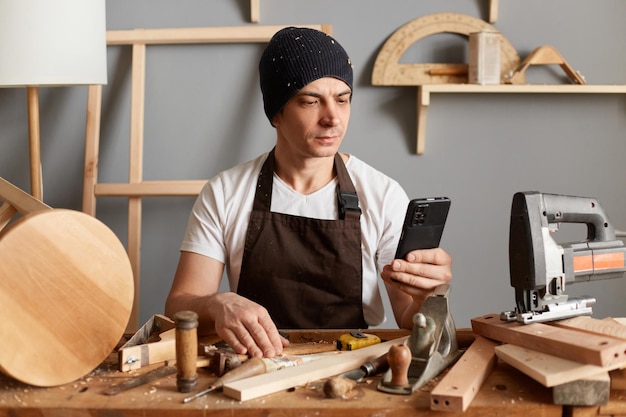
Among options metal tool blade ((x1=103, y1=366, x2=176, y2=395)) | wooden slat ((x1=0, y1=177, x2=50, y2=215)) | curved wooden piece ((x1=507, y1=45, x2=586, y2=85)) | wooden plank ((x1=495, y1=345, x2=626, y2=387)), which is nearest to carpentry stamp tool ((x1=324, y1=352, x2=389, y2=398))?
wooden plank ((x1=495, y1=345, x2=626, y2=387))

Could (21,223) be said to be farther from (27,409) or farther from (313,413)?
(313,413)

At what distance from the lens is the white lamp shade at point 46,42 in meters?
2.64

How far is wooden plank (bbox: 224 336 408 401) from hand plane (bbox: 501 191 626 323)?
323 millimetres

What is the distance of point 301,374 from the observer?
163cm

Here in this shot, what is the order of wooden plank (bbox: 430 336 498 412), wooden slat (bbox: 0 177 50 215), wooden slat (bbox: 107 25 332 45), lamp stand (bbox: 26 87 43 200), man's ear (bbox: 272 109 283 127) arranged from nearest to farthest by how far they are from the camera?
wooden plank (bbox: 430 336 498 412) → wooden slat (bbox: 0 177 50 215) → man's ear (bbox: 272 109 283 127) → lamp stand (bbox: 26 87 43 200) → wooden slat (bbox: 107 25 332 45)

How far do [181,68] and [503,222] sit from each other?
1.52 m

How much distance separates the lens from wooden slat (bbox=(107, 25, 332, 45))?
3.11m

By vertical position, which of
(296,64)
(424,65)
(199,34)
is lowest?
(296,64)

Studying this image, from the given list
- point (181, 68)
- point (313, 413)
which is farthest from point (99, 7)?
point (313, 413)

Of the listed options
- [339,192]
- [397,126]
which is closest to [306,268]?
[339,192]

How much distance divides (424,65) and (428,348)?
5.65 feet

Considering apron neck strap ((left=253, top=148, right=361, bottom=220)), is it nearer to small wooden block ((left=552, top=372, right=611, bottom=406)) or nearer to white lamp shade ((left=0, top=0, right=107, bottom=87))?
white lamp shade ((left=0, top=0, right=107, bottom=87))

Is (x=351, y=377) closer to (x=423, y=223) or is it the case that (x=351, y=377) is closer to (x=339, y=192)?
(x=423, y=223)

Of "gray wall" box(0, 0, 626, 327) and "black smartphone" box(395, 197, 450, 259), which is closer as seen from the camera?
"black smartphone" box(395, 197, 450, 259)
